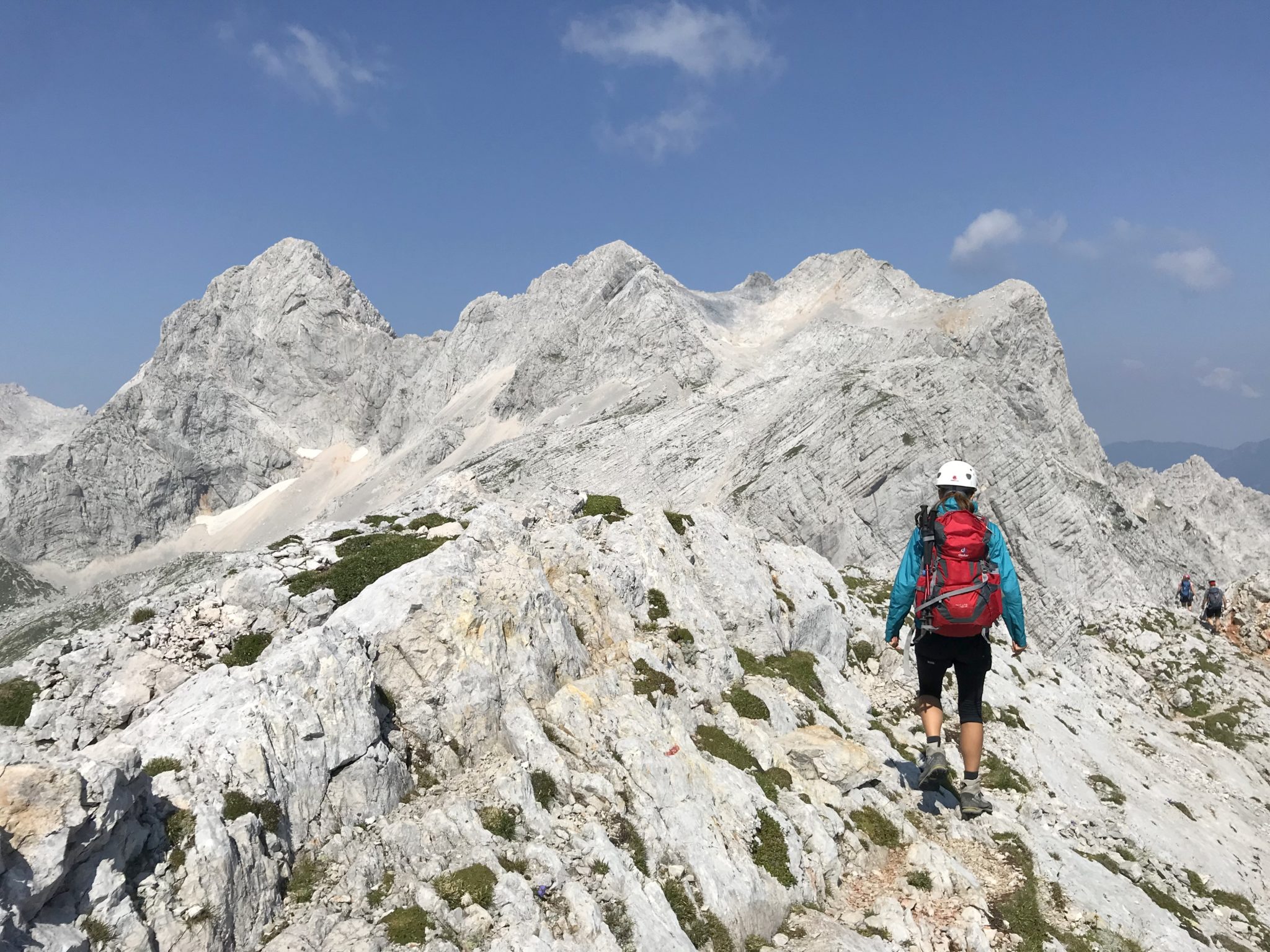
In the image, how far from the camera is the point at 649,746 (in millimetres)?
13898

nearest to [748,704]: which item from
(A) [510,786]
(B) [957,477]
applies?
(A) [510,786]

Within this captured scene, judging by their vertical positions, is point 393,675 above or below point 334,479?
below

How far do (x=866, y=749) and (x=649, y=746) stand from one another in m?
6.81

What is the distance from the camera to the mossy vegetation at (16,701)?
475 inches

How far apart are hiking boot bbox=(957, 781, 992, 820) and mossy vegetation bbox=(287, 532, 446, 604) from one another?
13280 mm

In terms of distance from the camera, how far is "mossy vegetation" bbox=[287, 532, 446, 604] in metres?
16.5

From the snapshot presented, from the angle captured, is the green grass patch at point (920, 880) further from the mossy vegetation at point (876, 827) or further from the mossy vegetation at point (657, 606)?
the mossy vegetation at point (657, 606)

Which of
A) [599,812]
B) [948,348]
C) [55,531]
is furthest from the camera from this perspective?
[55,531]

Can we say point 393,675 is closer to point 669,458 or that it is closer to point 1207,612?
point 1207,612

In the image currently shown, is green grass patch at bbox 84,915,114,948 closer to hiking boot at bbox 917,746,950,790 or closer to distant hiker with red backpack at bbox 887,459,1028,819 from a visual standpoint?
distant hiker with red backpack at bbox 887,459,1028,819

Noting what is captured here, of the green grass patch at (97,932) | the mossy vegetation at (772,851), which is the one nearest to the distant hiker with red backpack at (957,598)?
the mossy vegetation at (772,851)

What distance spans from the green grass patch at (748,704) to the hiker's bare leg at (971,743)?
6.38m

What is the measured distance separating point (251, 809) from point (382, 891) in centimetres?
245

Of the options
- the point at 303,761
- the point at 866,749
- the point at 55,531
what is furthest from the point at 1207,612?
the point at 55,531
